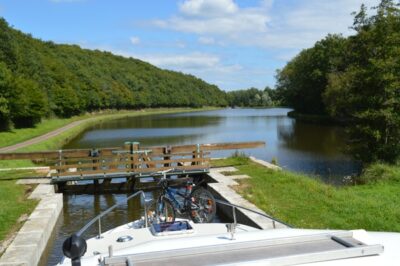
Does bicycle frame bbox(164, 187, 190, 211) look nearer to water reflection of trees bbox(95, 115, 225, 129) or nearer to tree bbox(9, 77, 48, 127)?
tree bbox(9, 77, 48, 127)

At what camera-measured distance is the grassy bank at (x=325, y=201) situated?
966 centimetres

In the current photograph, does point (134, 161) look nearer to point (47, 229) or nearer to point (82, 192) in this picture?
point (82, 192)

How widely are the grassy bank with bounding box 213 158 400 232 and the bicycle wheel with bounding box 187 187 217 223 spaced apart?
1920 millimetres

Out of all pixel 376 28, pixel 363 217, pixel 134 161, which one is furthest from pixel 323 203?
pixel 376 28

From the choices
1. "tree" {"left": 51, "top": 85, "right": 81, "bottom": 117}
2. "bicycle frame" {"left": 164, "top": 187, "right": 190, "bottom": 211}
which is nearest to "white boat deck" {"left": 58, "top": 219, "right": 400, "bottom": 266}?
"bicycle frame" {"left": 164, "top": 187, "right": 190, "bottom": 211}

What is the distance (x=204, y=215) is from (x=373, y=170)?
411 inches

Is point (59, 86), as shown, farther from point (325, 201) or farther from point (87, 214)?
point (325, 201)

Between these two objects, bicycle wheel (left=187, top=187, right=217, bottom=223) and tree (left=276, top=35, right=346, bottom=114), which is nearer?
bicycle wheel (left=187, top=187, right=217, bottom=223)

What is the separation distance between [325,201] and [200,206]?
404 centimetres

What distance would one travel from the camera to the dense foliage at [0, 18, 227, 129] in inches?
1817

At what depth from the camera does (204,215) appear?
362 inches

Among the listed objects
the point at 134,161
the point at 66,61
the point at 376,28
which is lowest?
the point at 134,161

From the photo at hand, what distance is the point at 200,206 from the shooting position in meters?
9.24

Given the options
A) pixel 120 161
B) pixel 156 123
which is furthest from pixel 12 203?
pixel 156 123
